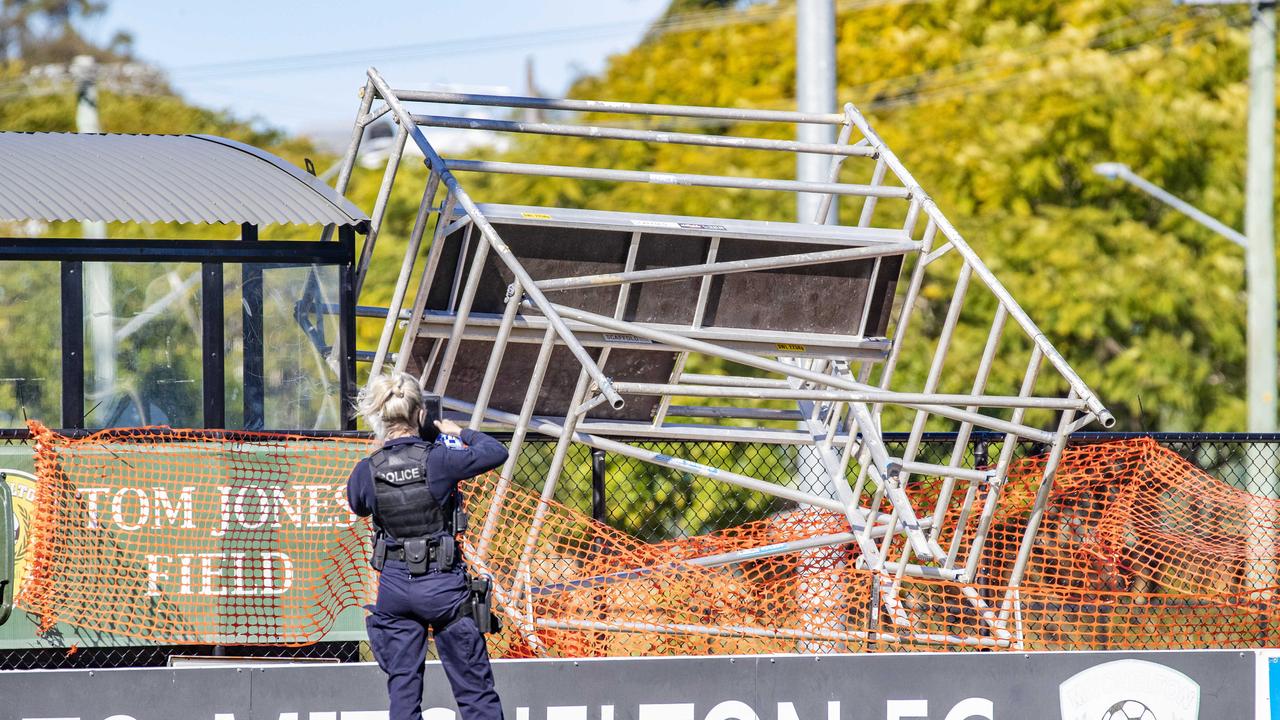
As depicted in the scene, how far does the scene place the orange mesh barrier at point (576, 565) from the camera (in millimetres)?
6906

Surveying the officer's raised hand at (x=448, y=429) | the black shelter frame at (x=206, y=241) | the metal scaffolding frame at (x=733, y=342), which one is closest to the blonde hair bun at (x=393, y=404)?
the officer's raised hand at (x=448, y=429)

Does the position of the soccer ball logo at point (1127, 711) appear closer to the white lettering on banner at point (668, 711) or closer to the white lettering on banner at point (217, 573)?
the white lettering on banner at point (668, 711)

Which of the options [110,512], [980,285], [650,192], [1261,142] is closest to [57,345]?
[110,512]

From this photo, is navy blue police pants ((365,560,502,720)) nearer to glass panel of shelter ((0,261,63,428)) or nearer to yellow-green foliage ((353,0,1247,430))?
glass panel of shelter ((0,261,63,428))

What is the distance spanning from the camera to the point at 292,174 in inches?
299

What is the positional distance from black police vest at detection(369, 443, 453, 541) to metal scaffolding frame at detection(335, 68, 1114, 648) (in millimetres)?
1020

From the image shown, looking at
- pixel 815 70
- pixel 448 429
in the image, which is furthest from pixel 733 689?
pixel 815 70

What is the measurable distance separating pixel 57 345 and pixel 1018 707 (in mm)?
5065

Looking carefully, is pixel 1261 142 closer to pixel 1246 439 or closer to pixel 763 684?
pixel 1246 439

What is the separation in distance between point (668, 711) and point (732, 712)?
31 centimetres

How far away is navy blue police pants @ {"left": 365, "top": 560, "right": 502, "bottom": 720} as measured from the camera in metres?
5.75

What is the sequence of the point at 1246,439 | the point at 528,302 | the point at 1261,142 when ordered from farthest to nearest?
the point at 1261,142, the point at 1246,439, the point at 528,302

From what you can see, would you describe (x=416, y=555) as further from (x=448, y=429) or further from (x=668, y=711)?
(x=668, y=711)

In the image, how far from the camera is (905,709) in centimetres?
698
